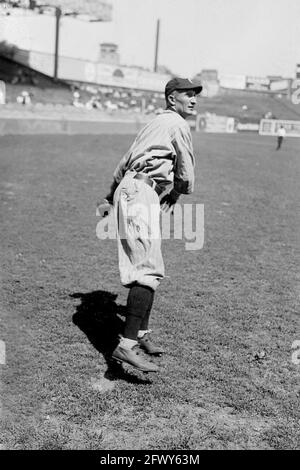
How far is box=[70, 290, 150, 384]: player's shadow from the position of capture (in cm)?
372

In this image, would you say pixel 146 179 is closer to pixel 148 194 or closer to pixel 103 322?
pixel 148 194

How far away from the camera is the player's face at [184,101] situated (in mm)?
3756

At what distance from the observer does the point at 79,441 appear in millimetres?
2875

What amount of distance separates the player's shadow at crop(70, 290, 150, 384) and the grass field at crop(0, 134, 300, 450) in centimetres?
2

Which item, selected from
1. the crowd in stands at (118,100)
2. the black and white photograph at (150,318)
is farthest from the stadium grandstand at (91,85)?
the black and white photograph at (150,318)

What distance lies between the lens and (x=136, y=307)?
367cm

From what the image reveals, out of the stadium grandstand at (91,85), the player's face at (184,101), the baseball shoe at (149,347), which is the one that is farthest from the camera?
the stadium grandstand at (91,85)

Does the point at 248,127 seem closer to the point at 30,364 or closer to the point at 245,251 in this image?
the point at 245,251

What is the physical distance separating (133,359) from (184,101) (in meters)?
1.86

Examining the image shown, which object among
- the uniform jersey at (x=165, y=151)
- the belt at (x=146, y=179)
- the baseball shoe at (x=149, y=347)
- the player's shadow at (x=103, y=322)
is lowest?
the player's shadow at (x=103, y=322)

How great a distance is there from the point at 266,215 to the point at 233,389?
6.81 m

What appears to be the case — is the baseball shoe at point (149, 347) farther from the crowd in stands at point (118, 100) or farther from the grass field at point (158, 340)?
the crowd in stands at point (118, 100)

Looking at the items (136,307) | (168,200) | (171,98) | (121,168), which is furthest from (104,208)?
(171,98)

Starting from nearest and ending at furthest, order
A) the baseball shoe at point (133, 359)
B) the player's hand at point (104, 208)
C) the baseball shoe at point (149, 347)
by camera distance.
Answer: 1. the baseball shoe at point (133, 359)
2. the baseball shoe at point (149, 347)
3. the player's hand at point (104, 208)
